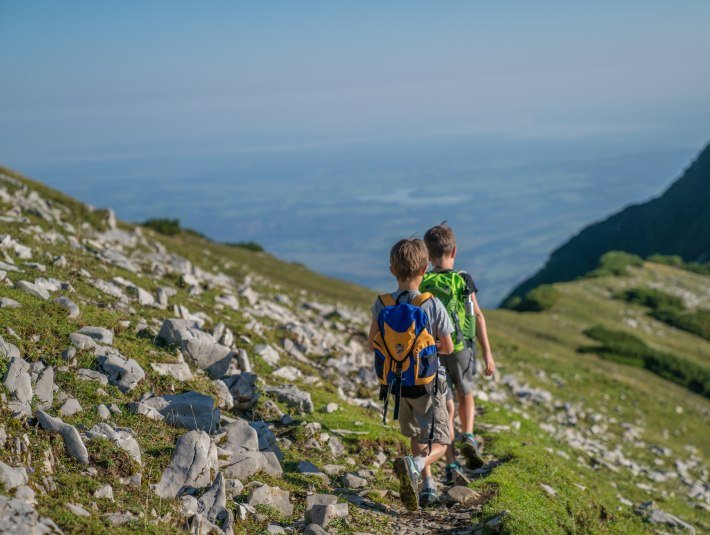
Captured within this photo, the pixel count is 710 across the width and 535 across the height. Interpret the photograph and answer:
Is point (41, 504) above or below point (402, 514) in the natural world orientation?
above

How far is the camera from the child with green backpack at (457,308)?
8.62 m

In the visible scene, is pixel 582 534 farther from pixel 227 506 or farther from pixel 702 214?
pixel 702 214

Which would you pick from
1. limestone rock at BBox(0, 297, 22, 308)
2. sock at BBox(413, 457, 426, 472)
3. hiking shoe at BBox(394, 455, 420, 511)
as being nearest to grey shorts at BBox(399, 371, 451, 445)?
sock at BBox(413, 457, 426, 472)

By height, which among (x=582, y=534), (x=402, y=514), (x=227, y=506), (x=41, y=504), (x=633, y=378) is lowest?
(x=633, y=378)

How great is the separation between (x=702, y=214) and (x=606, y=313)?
6343cm

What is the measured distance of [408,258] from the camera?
7414 millimetres

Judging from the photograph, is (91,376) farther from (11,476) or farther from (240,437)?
(11,476)

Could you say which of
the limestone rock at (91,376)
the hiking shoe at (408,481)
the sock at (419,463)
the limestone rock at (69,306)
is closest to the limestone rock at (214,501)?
the hiking shoe at (408,481)

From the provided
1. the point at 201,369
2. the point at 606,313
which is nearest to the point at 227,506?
the point at 201,369

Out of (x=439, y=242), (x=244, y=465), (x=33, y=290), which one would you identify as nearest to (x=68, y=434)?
(x=244, y=465)

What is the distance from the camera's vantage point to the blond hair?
741 cm

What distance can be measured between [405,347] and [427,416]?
3.68ft

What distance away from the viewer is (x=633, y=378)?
31062 millimetres

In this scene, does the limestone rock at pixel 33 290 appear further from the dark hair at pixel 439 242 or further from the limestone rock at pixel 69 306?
the dark hair at pixel 439 242
